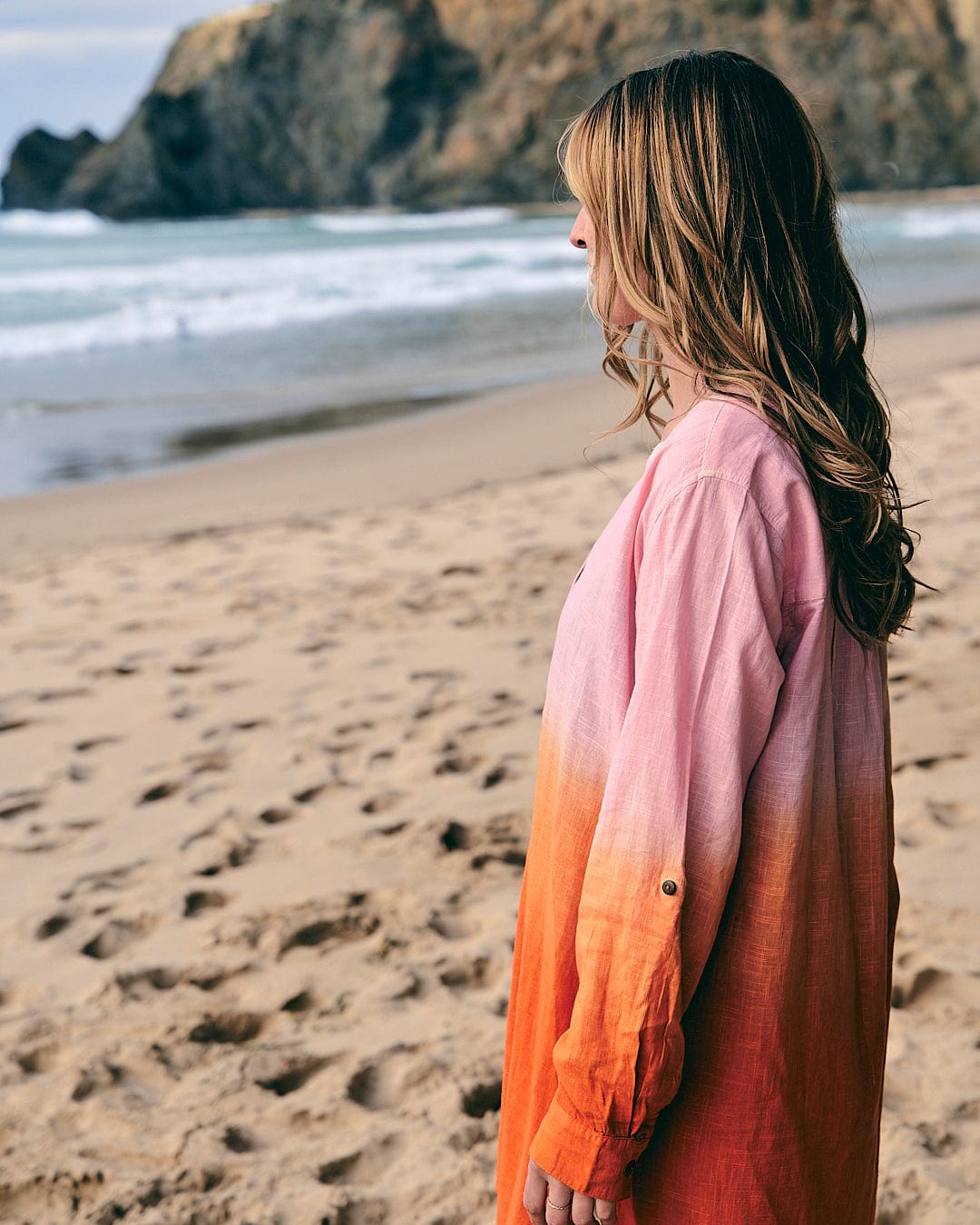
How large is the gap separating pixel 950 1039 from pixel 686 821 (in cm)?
175

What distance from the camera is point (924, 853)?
123 inches

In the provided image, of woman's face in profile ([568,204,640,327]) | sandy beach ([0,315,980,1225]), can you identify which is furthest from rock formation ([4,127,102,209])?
woman's face in profile ([568,204,640,327])

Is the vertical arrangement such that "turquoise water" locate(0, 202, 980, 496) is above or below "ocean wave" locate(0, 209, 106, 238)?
below

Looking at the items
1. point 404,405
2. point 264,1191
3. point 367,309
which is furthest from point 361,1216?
point 367,309

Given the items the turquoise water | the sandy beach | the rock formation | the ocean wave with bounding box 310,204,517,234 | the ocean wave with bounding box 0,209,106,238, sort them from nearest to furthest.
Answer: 1. the sandy beach
2. the turquoise water
3. the ocean wave with bounding box 310,204,517,234
4. the ocean wave with bounding box 0,209,106,238
5. the rock formation

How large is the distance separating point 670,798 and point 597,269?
1.76 ft

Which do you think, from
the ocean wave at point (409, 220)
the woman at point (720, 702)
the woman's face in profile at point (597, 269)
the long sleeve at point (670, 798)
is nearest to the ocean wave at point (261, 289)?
the woman's face in profile at point (597, 269)

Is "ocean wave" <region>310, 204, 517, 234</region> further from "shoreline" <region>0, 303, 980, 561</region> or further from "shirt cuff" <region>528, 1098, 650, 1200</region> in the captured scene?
"shirt cuff" <region>528, 1098, 650, 1200</region>

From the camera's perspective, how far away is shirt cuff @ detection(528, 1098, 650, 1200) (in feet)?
3.63

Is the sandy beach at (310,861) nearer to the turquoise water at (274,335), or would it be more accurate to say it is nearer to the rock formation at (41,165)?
the turquoise water at (274,335)

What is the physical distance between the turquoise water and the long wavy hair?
6.3 inches

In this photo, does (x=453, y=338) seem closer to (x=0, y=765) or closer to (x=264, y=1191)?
(x=0, y=765)

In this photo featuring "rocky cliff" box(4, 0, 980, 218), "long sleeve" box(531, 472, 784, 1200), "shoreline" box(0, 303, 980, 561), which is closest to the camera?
"long sleeve" box(531, 472, 784, 1200)

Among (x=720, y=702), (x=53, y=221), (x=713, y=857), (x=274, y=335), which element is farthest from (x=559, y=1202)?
(x=53, y=221)
